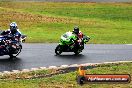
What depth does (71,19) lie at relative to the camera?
4244 centimetres

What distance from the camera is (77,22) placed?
4094cm

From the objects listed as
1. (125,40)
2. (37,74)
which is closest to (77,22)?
(125,40)

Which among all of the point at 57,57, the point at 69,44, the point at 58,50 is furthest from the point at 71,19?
the point at 57,57

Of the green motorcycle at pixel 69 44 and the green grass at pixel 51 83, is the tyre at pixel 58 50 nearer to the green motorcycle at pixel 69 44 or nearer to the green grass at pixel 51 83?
the green motorcycle at pixel 69 44

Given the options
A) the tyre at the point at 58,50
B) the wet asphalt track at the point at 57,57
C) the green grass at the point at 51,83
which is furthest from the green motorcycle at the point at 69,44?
the green grass at the point at 51,83

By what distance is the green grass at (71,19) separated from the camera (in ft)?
107

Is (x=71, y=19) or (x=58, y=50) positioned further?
(x=71, y=19)

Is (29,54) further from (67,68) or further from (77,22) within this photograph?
(77,22)

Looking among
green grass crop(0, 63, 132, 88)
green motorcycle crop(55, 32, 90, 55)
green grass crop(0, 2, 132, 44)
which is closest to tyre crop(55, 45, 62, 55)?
green motorcycle crop(55, 32, 90, 55)

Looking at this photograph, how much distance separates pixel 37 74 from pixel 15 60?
3.92m

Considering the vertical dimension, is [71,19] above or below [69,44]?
above

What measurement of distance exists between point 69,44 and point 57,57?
1.38 metres

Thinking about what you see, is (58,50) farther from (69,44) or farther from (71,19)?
(71,19)

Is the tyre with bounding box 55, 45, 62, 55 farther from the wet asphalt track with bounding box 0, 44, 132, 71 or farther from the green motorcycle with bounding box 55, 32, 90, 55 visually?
the wet asphalt track with bounding box 0, 44, 132, 71
